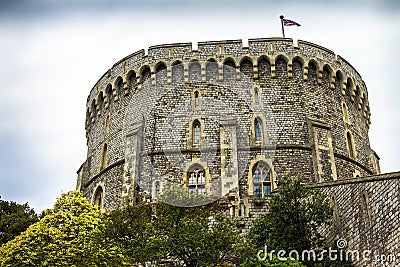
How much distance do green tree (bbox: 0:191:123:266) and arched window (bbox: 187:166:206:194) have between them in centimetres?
557

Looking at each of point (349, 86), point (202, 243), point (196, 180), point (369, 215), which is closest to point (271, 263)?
point (202, 243)

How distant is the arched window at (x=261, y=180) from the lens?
987 inches

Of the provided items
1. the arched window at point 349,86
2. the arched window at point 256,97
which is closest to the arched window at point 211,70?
the arched window at point 256,97

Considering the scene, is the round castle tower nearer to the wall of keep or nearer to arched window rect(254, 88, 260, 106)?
arched window rect(254, 88, 260, 106)

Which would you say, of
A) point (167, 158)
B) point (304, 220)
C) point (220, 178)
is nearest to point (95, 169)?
point (167, 158)

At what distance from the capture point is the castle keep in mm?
25438

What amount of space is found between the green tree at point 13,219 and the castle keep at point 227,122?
13.0 ft

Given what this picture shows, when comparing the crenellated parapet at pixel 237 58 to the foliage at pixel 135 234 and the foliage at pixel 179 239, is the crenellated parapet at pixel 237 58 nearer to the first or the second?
the foliage at pixel 135 234

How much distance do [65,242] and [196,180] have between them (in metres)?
8.52

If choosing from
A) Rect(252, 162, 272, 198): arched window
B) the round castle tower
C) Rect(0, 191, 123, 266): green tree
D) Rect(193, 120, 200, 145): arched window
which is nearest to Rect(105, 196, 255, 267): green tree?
Rect(0, 191, 123, 266): green tree

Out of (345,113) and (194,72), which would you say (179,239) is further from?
(345,113)

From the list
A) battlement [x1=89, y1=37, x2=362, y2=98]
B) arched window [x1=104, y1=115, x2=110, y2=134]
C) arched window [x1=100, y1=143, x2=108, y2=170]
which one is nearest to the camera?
battlement [x1=89, y1=37, x2=362, y2=98]

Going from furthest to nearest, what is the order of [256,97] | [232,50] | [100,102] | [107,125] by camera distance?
[100,102], [107,125], [232,50], [256,97]

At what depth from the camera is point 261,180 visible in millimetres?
25328
